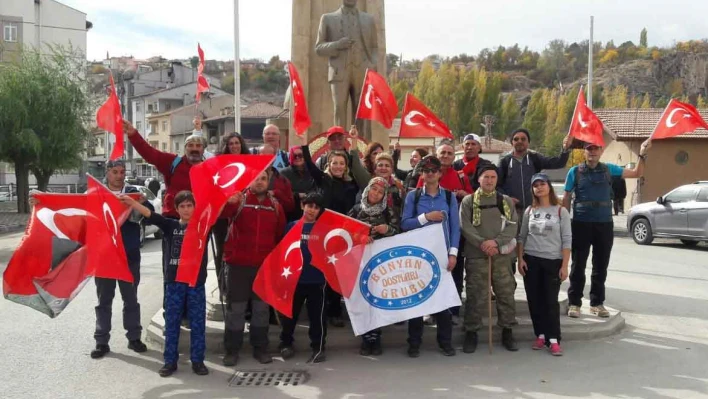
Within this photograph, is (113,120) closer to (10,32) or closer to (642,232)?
(642,232)

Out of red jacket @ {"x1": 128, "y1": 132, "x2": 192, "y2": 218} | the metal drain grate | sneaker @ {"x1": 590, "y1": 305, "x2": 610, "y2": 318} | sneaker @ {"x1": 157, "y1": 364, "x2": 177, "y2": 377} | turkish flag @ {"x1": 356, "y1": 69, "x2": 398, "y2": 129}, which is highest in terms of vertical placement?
turkish flag @ {"x1": 356, "y1": 69, "x2": 398, "y2": 129}

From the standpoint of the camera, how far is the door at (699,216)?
54.1ft

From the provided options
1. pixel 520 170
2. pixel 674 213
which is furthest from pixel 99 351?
pixel 674 213

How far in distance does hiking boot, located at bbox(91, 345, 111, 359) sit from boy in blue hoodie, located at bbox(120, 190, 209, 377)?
3.10 feet

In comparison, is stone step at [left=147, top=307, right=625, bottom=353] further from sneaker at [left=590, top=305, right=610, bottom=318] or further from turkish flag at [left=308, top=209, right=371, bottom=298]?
turkish flag at [left=308, top=209, right=371, bottom=298]

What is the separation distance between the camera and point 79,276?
5.87 m

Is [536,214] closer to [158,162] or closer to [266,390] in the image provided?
[266,390]

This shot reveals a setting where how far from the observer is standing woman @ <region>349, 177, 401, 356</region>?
20.7ft

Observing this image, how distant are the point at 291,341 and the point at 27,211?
27783 mm

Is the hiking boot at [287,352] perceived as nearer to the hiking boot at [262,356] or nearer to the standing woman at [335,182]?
the hiking boot at [262,356]

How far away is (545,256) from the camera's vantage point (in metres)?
6.64

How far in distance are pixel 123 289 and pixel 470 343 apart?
3.57 metres

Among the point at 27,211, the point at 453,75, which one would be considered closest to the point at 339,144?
the point at 27,211

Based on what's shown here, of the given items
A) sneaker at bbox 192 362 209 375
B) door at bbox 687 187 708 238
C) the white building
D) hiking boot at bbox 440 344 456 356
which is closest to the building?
door at bbox 687 187 708 238
